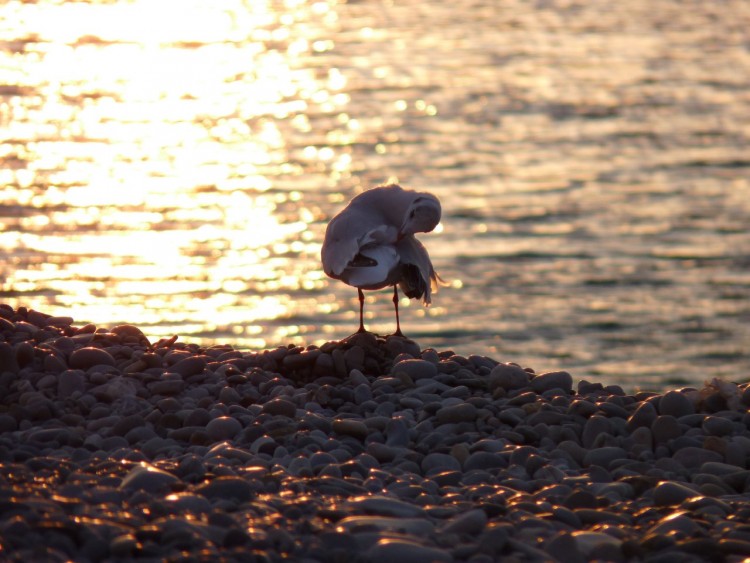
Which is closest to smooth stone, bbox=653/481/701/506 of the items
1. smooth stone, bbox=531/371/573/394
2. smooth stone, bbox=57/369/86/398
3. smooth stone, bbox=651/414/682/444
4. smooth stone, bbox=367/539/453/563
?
smooth stone, bbox=651/414/682/444

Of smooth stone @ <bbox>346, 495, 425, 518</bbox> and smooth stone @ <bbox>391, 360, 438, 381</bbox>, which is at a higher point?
smooth stone @ <bbox>391, 360, 438, 381</bbox>

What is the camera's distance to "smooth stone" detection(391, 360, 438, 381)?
693 cm

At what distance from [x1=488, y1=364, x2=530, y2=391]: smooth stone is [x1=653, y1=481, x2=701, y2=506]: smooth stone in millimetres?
1629

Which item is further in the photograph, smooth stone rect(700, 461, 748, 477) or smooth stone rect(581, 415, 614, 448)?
smooth stone rect(581, 415, 614, 448)

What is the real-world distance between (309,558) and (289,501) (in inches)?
22.2

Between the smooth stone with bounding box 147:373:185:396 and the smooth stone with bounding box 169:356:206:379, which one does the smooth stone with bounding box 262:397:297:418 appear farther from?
the smooth stone with bounding box 169:356:206:379

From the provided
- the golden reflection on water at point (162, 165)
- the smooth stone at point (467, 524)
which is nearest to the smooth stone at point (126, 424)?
the smooth stone at point (467, 524)

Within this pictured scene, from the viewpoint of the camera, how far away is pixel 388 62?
81.2ft

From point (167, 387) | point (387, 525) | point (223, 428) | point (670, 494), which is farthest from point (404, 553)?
point (167, 387)

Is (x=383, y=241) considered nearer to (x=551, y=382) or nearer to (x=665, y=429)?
(x=551, y=382)

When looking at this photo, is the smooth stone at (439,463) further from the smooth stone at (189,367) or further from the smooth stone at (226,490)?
the smooth stone at (189,367)

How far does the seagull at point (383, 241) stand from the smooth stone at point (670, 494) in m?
2.21

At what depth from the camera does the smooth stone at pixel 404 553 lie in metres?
4.30

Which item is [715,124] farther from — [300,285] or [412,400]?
[412,400]
